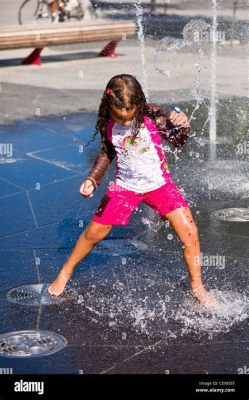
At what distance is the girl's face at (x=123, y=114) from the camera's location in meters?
5.32

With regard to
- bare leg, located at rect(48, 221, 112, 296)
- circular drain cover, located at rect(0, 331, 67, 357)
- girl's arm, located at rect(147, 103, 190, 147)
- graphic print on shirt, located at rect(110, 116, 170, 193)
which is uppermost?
girl's arm, located at rect(147, 103, 190, 147)

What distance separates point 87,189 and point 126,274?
107 cm

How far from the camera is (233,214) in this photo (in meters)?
7.59

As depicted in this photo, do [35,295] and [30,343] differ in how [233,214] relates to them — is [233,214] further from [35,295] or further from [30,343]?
[30,343]

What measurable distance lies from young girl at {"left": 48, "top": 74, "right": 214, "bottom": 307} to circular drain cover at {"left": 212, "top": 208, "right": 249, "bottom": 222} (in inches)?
72.3

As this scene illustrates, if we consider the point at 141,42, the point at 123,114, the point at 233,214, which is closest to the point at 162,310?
the point at 123,114

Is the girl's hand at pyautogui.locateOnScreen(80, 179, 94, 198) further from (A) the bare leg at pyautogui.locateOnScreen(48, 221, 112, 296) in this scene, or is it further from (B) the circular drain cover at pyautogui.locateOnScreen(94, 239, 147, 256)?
(B) the circular drain cover at pyautogui.locateOnScreen(94, 239, 147, 256)

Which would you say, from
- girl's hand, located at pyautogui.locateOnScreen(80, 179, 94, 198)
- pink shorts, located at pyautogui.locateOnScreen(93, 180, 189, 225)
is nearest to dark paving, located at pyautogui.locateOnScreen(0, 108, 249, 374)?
pink shorts, located at pyautogui.locateOnScreen(93, 180, 189, 225)

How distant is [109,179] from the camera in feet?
28.8

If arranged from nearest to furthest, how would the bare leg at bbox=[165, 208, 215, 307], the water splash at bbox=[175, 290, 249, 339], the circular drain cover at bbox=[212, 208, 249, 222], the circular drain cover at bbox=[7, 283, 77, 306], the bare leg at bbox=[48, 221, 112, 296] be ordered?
1. the water splash at bbox=[175, 290, 249, 339]
2. the bare leg at bbox=[165, 208, 215, 307]
3. the bare leg at bbox=[48, 221, 112, 296]
4. the circular drain cover at bbox=[7, 283, 77, 306]
5. the circular drain cover at bbox=[212, 208, 249, 222]

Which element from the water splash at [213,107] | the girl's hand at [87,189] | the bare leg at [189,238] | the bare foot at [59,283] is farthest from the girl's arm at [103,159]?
the water splash at [213,107]

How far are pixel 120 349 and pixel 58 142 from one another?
17.2ft

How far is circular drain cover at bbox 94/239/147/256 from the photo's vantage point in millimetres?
6742

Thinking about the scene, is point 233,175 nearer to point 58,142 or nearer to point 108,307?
point 58,142
